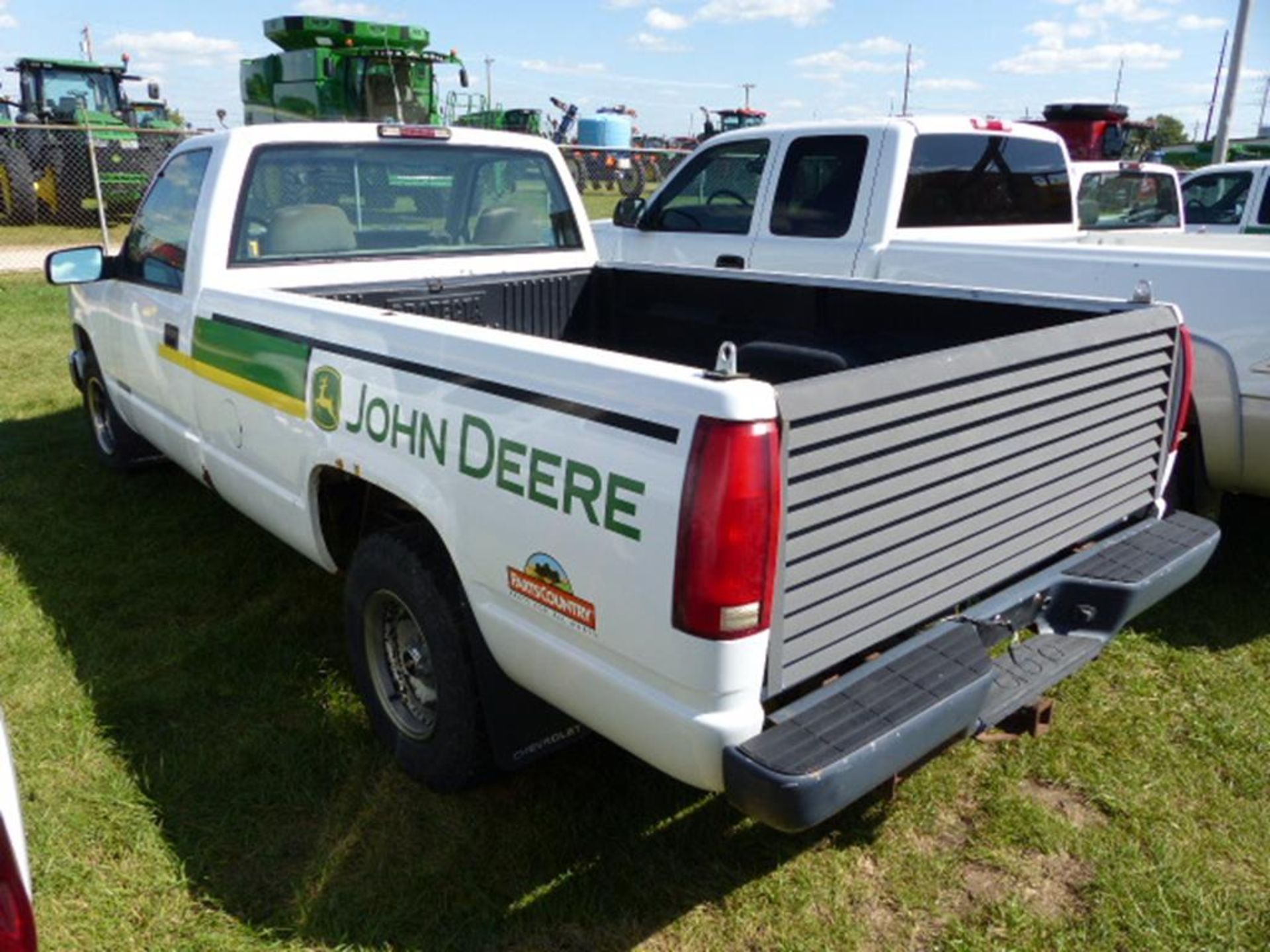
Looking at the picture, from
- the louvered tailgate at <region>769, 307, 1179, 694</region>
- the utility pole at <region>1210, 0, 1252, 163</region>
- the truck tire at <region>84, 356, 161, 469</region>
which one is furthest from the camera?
the utility pole at <region>1210, 0, 1252, 163</region>

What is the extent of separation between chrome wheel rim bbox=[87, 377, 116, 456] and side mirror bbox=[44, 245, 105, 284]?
118cm

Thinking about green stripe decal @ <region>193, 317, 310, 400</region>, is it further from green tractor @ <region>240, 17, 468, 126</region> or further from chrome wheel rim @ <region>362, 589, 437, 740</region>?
green tractor @ <region>240, 17, 468, 126</region>

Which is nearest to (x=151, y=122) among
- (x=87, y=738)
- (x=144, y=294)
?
(x=144, y=294)

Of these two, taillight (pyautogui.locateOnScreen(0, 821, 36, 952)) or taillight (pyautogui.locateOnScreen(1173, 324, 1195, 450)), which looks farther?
taillight (pyautogui.locateOnScreen(1173, 324, 1195, 450))

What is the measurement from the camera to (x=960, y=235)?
5664 mm

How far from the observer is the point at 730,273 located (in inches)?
154

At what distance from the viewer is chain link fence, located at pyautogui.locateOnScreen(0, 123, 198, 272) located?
17000mm

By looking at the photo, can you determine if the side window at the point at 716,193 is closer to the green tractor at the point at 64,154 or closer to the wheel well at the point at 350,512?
the wheel well at the point at 350,512

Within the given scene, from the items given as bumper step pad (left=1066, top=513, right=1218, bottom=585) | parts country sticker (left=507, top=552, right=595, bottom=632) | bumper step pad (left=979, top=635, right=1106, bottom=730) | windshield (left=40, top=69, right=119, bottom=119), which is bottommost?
bumper step pad (left=979, top=635, right=1106, bottom=730)

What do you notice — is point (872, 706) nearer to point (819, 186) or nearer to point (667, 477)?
point (667, 477)

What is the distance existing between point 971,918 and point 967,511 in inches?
40.8

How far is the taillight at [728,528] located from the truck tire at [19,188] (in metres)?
19.4

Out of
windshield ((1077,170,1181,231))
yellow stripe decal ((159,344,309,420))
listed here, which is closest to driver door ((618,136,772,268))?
windshield ((1077,170,1181,231))

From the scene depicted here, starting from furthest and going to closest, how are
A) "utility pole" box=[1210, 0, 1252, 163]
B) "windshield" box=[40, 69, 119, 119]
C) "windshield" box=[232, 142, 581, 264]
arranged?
1. "windshield" box=[40, 69, 119, 119]
2. "utility pole" box=[1210, 0, 1252, 163]
3. "windshield" box=[232, 142, 581, 264]
